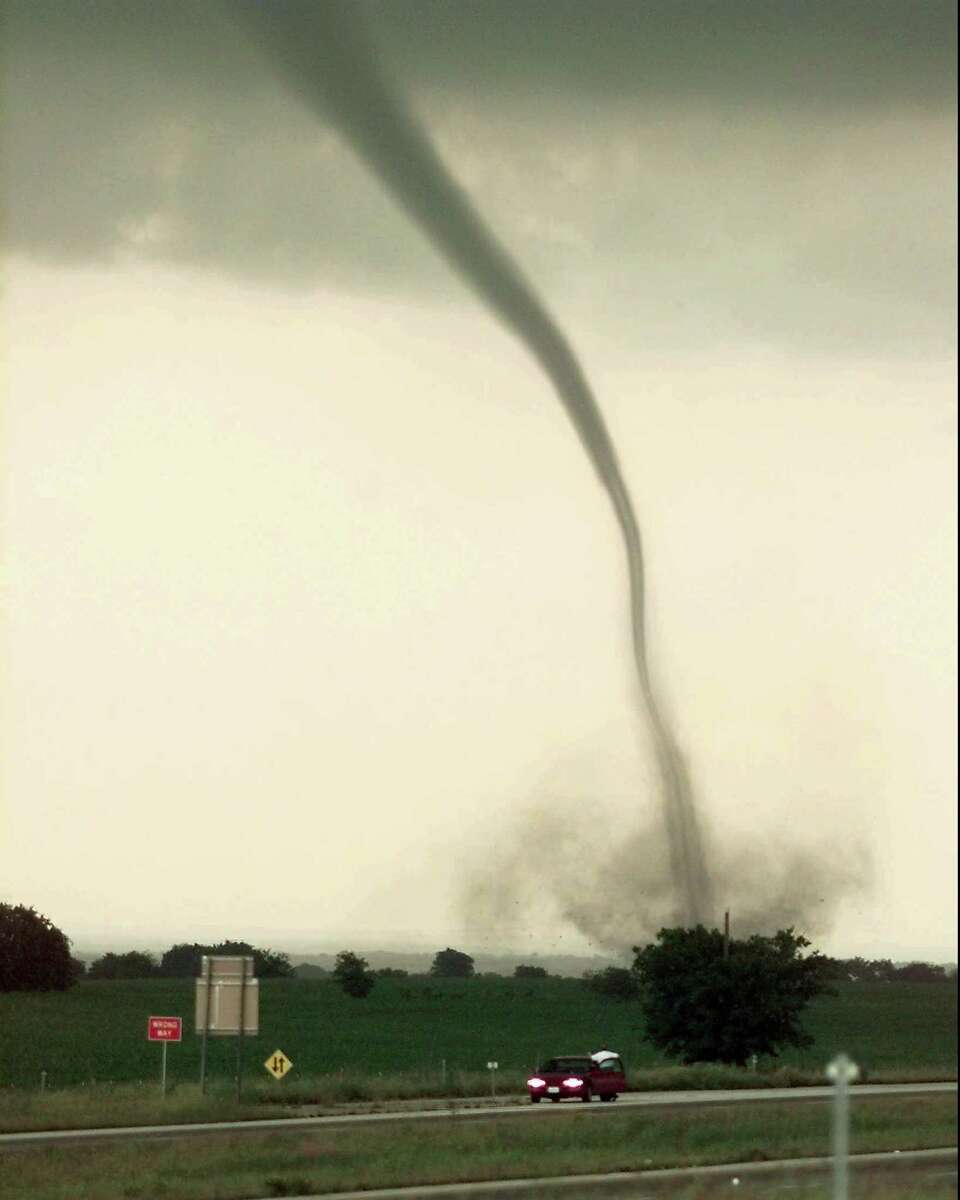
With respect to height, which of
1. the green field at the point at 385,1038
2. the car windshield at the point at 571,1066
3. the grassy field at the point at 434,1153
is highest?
the car windshield at the point at 571,1066

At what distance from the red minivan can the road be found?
82cm

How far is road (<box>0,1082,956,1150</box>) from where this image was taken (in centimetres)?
5409

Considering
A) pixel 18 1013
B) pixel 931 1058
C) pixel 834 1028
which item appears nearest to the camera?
pixel 931 1058

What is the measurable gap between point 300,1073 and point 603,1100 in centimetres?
2804

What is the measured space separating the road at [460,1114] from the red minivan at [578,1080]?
0.82m

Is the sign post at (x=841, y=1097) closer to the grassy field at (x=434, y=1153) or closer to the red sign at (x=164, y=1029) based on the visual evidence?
the grassy field at (x=434, y=1153)

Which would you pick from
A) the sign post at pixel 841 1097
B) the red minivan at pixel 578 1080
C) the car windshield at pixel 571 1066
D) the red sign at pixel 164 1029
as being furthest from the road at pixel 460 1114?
the sign post at pixel 841 1097

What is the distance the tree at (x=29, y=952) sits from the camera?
606 feet

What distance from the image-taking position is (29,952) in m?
193

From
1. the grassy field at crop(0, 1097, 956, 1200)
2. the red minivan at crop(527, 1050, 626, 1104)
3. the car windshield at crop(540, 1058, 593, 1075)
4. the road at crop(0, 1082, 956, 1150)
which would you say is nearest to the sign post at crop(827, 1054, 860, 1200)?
the grassy field at crop(0, 1097, 956, 1200)

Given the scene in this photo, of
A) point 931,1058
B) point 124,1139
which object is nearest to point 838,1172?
point 124,1139

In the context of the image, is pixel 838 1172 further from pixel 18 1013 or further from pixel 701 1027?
pixel 18 1013

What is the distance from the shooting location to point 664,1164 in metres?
42.4

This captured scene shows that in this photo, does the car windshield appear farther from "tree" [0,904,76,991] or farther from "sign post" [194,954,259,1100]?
"tree" [0,904,76,991]
